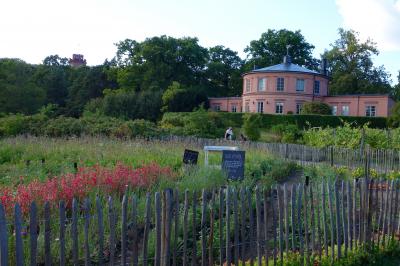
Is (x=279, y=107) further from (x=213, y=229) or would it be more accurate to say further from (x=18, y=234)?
(x=18, y=234)

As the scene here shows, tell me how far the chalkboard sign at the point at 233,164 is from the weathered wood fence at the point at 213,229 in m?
3.02

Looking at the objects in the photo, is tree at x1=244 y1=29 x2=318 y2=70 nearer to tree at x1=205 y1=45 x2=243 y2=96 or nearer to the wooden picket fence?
tree at x1=205 y1=45 x2=243 y2=96

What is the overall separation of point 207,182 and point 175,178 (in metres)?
1.03

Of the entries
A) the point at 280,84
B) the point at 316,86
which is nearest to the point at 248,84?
the point at 280,84

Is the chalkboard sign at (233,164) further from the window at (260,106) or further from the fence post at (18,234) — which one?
the window at (260,106)

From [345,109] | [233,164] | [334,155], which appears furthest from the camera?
[345,109]

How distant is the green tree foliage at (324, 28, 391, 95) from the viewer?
66750 mm

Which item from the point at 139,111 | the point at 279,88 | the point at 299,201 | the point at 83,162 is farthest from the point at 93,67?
the point at 299,201

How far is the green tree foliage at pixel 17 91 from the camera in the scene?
54744 mm

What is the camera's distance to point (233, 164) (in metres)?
11.5

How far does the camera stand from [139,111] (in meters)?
55.6

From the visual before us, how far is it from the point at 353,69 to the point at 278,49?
37.9 ft

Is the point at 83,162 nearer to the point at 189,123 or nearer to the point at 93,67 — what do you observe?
the point at 189,123

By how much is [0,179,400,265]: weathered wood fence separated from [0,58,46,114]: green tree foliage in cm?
5168
